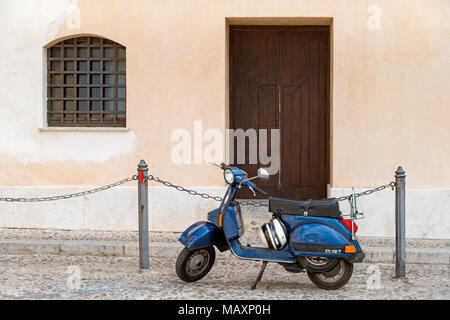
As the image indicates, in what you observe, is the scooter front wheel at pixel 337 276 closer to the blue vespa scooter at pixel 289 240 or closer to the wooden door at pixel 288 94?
the blue vespa scooter at pixel 289 240

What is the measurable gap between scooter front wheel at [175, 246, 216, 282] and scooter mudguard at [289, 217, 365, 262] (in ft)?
2.73

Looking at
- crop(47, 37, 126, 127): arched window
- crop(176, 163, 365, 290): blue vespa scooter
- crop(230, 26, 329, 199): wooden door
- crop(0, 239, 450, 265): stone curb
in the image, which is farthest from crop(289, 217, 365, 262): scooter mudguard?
crop(47, 37, 126, 127): arched window

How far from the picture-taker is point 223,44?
926 centimetres

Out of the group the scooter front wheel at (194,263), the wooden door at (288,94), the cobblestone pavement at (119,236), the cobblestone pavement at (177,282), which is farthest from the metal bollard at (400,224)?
the wooden door at (288,94)

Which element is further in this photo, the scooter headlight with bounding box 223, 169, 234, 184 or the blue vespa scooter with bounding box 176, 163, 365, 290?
the scooter headlight with bounding box 223, 169, 234, 184

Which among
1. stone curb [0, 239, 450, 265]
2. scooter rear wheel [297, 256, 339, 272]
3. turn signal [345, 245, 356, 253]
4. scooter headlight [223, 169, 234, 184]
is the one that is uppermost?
scooter headlight [223, 169, 234, 184]

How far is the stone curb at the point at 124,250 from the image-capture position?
786cm

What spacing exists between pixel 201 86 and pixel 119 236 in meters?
2.27

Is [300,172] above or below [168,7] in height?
below

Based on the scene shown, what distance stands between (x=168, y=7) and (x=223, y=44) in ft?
2.94

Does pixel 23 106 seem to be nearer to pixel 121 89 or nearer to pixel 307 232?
pixel 121 89

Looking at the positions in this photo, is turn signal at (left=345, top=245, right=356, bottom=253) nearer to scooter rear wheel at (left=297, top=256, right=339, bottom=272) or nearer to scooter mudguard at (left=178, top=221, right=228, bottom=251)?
scooter rear wheel at (left=297, top=256, right=339, bottom=272)

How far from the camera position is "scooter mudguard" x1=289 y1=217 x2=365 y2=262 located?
6098 mm
